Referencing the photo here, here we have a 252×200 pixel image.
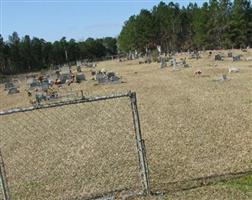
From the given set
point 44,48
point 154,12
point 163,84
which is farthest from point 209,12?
point 163,84

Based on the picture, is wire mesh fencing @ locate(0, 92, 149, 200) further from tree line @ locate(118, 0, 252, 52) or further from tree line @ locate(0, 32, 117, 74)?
tree line @ locate(0, 32, 117, 74)

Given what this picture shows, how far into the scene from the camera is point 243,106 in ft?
56.6

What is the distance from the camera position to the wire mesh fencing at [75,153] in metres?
8.77

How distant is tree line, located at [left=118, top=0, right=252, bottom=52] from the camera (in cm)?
9288

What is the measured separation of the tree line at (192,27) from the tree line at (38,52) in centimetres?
2441

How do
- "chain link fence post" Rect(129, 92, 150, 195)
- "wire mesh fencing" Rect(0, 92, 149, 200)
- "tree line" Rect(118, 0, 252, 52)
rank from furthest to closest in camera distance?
"tree line" Rect(118, 0, 252, 52), "wire mesh fencing" Rect(0, 92, 149, 200), "chain link fence post" Rect(129, 92, 150, 195)

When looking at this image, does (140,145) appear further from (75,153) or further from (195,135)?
(195,135)

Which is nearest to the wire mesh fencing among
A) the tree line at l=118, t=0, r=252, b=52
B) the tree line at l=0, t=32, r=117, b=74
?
the tree line at l=118, t=0, r=252, b=52

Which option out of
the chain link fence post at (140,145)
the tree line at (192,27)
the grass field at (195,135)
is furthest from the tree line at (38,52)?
the chain link fence post at (140,145)

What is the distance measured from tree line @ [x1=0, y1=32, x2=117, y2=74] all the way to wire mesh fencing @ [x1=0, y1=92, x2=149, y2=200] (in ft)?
338

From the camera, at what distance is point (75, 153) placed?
1241 centimetres

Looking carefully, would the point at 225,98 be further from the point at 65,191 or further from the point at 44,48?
the point at 44,48

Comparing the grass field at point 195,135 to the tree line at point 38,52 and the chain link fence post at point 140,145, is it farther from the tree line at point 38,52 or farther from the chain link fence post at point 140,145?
the tree line at point 38,52

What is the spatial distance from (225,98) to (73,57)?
135755 millimetres
